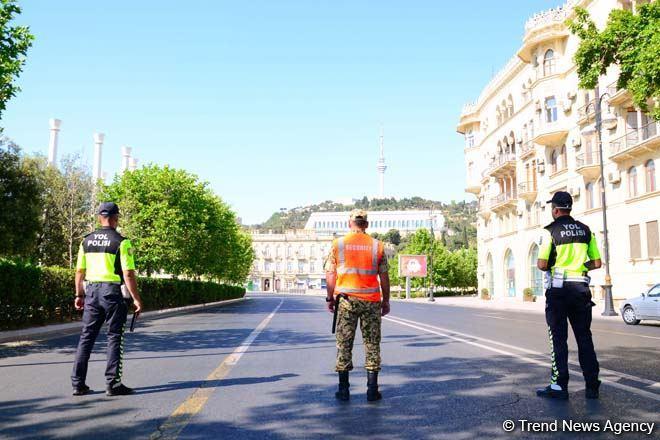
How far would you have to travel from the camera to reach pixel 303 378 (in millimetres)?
6777

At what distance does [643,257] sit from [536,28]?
57.9 ft

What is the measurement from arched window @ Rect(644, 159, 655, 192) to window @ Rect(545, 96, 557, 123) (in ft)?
33.6

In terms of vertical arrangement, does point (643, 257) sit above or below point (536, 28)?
below

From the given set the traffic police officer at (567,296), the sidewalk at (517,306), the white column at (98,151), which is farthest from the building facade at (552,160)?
the white column at (98,151)

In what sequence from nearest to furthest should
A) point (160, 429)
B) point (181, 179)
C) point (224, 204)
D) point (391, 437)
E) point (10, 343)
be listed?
point (391, 437) → point (160, 429) → point (10, 343) → point (181, 179) → point (224, 204)

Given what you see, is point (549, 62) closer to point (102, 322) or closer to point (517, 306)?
point (517, 306)

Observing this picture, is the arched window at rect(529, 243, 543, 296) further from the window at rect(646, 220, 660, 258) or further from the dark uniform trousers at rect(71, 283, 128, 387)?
the dark uniform trousers at rect(71, 283, 128, 387)

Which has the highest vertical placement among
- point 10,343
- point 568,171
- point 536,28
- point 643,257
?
point 536,28

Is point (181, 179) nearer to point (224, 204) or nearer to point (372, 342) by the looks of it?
point (224, 204)

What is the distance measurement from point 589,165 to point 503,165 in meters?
13.6

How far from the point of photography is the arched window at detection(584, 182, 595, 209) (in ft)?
113

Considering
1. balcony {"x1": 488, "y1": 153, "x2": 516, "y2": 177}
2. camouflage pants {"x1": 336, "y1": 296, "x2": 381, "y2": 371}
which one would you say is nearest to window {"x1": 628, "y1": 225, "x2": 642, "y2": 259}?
balcony {"x1": 488, "y1": 153, "x2": 516, "y2": 177}

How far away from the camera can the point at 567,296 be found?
5.50 meters

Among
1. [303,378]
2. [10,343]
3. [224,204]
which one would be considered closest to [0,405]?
[303,378]
